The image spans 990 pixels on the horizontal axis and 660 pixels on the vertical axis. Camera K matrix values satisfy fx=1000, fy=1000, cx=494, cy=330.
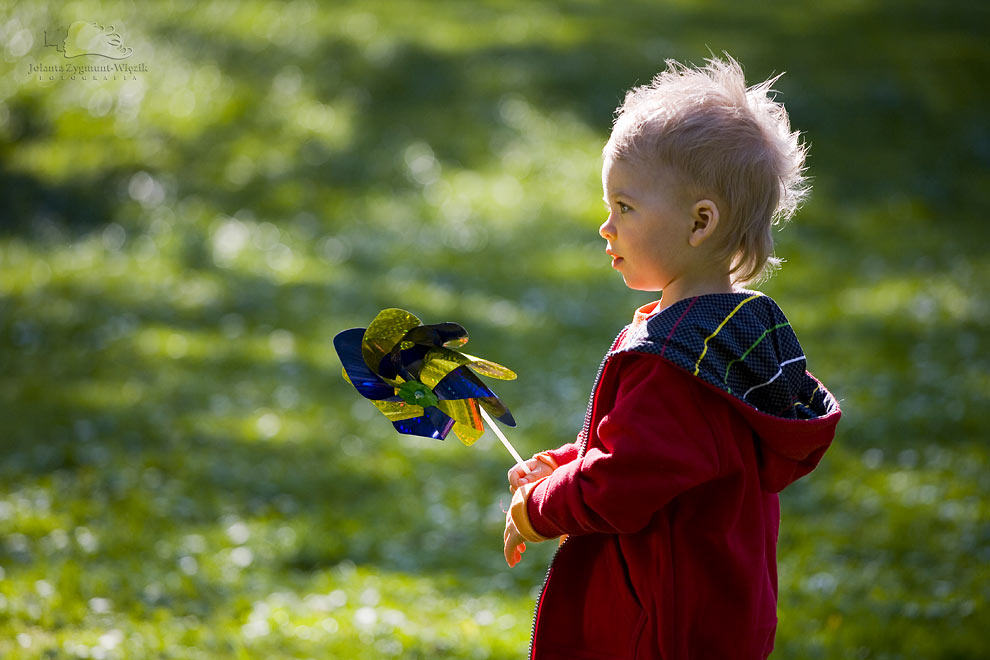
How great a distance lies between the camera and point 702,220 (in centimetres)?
230

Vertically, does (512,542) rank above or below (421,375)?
below

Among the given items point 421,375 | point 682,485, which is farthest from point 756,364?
point 421,375

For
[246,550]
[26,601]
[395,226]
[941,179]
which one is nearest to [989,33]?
[941,179]

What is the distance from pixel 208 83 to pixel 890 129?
30.3ft

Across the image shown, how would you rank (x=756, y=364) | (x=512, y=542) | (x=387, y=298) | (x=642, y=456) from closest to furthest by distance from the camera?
(x=642, y=456)
(x=756, y=364)
(x=512, y=542)
(x=387, y=298)

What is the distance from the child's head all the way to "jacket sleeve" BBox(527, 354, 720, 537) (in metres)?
0.38

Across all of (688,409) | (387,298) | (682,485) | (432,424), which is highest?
Answer: (387,298)

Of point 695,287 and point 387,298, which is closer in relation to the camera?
point 695,287

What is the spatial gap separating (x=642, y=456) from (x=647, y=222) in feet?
1.81

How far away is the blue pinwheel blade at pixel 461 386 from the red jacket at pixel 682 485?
1.03ft

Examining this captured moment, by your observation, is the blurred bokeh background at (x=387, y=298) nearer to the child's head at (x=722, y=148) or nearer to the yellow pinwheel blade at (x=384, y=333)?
the yellow pinwheel blade at (x=384, y=333)

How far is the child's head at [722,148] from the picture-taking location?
2.24m

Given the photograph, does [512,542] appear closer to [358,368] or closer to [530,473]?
[530,473]

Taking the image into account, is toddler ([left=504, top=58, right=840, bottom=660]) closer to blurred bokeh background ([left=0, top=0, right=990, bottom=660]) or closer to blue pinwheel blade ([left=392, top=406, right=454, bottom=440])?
blue pinwheel blade ([left=392, top=406, right=454, bottom=440])
